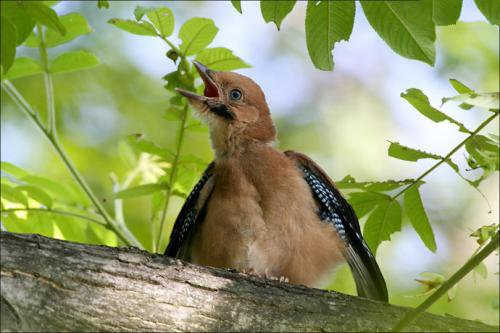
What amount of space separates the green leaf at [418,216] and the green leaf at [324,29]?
1719 millimetres

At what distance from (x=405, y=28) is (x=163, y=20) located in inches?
97.1

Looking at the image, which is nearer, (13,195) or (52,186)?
(13,195)

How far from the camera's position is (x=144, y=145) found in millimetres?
7184

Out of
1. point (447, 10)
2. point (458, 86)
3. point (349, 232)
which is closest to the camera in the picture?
point (447, 10)

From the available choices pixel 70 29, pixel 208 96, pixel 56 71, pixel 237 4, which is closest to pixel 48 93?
pixel 56 71

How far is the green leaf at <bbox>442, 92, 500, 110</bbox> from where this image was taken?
438 cm

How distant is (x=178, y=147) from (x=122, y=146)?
1233 millimetres

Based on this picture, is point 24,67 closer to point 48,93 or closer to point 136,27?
point 48,93

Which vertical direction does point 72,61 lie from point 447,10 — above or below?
above

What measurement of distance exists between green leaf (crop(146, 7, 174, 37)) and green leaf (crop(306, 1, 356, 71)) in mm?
1831

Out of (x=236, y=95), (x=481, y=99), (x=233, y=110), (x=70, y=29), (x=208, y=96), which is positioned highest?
(x=236, y=95)

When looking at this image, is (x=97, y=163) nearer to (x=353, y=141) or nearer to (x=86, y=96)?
(x=86, y=96)

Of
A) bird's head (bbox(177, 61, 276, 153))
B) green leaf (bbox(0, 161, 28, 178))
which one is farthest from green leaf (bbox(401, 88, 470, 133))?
green leaf (bbox(0, 161, 28, 178))

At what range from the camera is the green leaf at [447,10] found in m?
4.77
